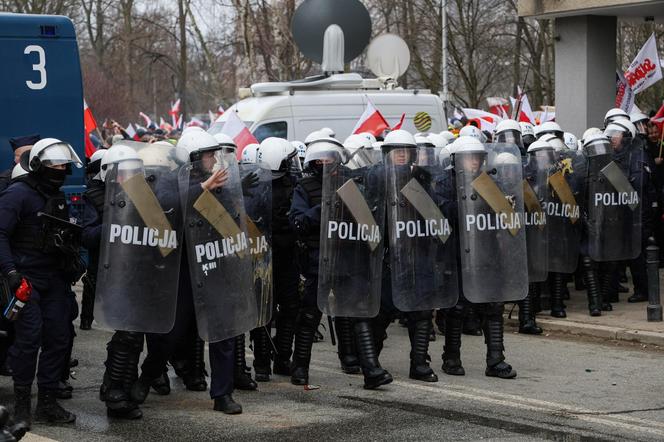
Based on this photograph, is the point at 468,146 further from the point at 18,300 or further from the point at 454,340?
the point at 18,300

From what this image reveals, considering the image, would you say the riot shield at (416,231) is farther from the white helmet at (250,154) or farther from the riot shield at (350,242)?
the white helmet at (250,154)

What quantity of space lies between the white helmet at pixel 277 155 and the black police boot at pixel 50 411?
2542 mm

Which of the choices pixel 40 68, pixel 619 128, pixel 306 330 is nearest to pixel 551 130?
pixel 619 128

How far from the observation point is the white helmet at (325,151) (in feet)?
28.9

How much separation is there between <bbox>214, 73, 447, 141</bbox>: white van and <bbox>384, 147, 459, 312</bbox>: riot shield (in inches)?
241

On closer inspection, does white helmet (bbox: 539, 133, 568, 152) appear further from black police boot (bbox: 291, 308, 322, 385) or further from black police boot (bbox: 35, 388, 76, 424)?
black police boot (bbox: 35, 388, 76, 424)

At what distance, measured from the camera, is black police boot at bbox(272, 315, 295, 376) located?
917cm

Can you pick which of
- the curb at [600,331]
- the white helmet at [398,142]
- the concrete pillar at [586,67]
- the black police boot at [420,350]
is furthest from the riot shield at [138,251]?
the concrete pillar at [586,67]

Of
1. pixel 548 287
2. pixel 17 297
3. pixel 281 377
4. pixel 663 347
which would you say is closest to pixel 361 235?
pixel 281 377

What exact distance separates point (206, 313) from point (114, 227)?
79 centimetres

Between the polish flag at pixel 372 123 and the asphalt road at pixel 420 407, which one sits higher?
the polish flag at pixel 372 123

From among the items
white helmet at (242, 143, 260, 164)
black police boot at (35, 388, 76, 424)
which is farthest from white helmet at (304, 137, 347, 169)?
black police boot at (35, 388, 76, 424)

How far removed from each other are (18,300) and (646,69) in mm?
10040

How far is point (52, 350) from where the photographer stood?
24.8ft
